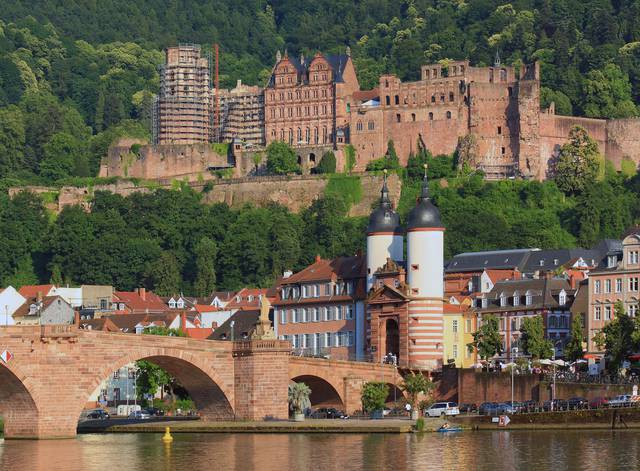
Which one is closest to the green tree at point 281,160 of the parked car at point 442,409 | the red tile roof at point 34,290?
the red tile roof at point 34,290

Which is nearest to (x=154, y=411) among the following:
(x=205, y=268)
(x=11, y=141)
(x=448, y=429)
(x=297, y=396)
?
(x=297, y=396)

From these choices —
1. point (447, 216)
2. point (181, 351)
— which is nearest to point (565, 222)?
point (447, 216)

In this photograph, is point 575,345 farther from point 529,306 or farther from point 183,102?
point 183,102

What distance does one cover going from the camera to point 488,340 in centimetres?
10625

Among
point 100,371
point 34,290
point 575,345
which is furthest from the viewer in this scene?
point 34,290

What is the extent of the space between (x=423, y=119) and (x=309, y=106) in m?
9.81

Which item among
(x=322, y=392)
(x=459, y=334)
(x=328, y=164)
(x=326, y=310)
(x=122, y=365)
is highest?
(x=328, y=164)

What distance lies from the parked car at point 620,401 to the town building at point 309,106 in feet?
253

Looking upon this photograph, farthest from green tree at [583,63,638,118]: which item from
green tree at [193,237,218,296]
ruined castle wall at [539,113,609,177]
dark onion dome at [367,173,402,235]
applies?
dark onion dome at [367,173,402,235]

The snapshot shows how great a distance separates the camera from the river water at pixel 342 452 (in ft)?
252

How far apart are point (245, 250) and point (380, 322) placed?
4607cm

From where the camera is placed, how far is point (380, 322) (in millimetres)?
107938

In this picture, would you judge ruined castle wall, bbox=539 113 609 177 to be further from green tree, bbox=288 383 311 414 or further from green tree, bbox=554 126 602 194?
green tree, bbox=288 383 311 414

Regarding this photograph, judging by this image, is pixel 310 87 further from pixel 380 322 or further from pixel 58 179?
pixel 380 322
